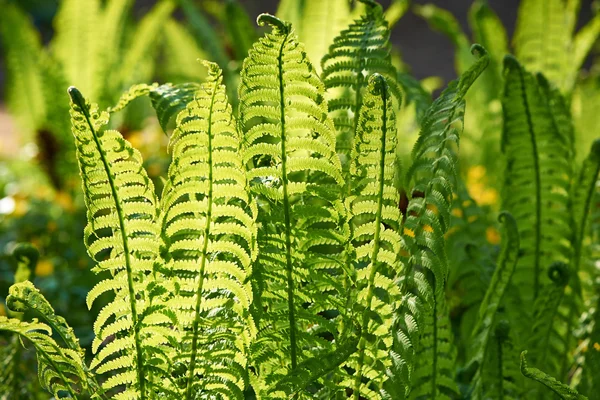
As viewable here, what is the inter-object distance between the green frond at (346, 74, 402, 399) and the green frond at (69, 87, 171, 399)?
22 cm

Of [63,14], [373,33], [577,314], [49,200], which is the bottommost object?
[577,314]

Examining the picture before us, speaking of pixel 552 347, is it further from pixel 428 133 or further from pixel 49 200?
pixel 49 200

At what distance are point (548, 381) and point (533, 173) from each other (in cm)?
49

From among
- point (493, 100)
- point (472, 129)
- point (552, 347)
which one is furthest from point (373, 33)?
point (472, 129)

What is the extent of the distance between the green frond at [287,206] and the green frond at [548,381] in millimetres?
207

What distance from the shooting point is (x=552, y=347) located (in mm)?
1188

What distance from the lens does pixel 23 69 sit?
8.48ft

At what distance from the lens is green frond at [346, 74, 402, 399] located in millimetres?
768

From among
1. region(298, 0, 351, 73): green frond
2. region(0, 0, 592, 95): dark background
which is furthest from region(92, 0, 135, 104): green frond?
region(0, 0, 592, 95): dark background

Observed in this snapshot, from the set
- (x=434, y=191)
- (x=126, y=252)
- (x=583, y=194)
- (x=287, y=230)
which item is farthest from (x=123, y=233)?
(x=583, y=194)

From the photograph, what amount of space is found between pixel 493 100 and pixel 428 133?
52.5 inches

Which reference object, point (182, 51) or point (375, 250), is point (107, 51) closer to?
point (182, 51)

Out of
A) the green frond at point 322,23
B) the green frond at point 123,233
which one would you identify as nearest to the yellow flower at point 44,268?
the green frond at point 322,23

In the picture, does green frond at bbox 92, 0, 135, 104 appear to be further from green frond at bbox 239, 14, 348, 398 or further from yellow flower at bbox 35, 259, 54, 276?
green frond at bbox 239, 14, 348, 398
